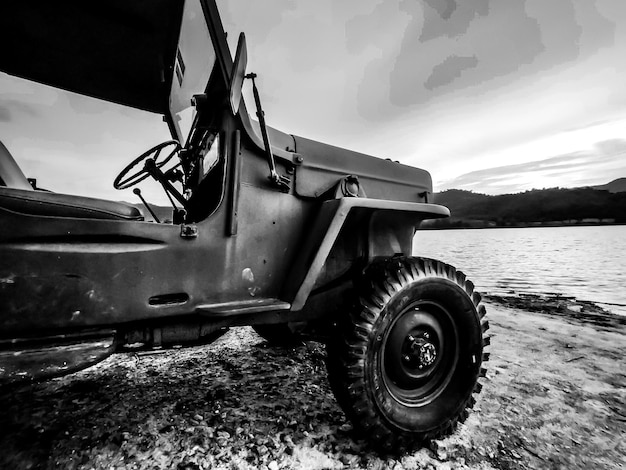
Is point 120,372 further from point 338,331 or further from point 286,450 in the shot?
point 338,331

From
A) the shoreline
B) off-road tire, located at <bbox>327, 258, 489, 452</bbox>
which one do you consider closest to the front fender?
off-road tire, located at <bbox>327, 258, 489, 452</bbox>

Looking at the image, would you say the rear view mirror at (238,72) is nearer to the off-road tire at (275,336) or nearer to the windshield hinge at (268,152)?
the windshield hinge at (268,152)

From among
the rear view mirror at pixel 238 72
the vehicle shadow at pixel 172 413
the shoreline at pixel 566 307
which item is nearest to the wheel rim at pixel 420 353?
the vehicle shadow at pixel 172 413

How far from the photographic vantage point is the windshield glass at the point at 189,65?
1.70m

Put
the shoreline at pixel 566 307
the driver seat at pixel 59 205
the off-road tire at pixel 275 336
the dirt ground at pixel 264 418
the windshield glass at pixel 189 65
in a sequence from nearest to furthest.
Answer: the driver seat at pixel 59 205 < the dirt ground at pixel 264 418 < the windshield glass at pixel 189 65 < the off-road tire at pixel 275 336 < the shoreline at pixel 566 307

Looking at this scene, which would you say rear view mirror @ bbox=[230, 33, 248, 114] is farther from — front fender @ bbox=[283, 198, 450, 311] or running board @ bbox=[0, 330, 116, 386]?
running board @ bbox=[0, 330, 116, 386]

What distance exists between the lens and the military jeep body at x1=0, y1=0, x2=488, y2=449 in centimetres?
126

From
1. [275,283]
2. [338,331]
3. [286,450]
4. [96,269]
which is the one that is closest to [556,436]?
[338,331]

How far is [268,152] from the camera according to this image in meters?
1.65

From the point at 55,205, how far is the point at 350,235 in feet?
4.79

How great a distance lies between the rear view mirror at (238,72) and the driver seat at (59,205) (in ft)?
2.26

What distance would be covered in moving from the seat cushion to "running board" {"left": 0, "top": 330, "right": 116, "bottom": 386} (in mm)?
475

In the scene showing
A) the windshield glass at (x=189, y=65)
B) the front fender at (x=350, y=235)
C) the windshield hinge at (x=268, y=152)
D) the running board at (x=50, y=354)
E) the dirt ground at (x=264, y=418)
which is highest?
the windshield glass at (x=189, y=65)

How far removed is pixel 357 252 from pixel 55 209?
152cm
